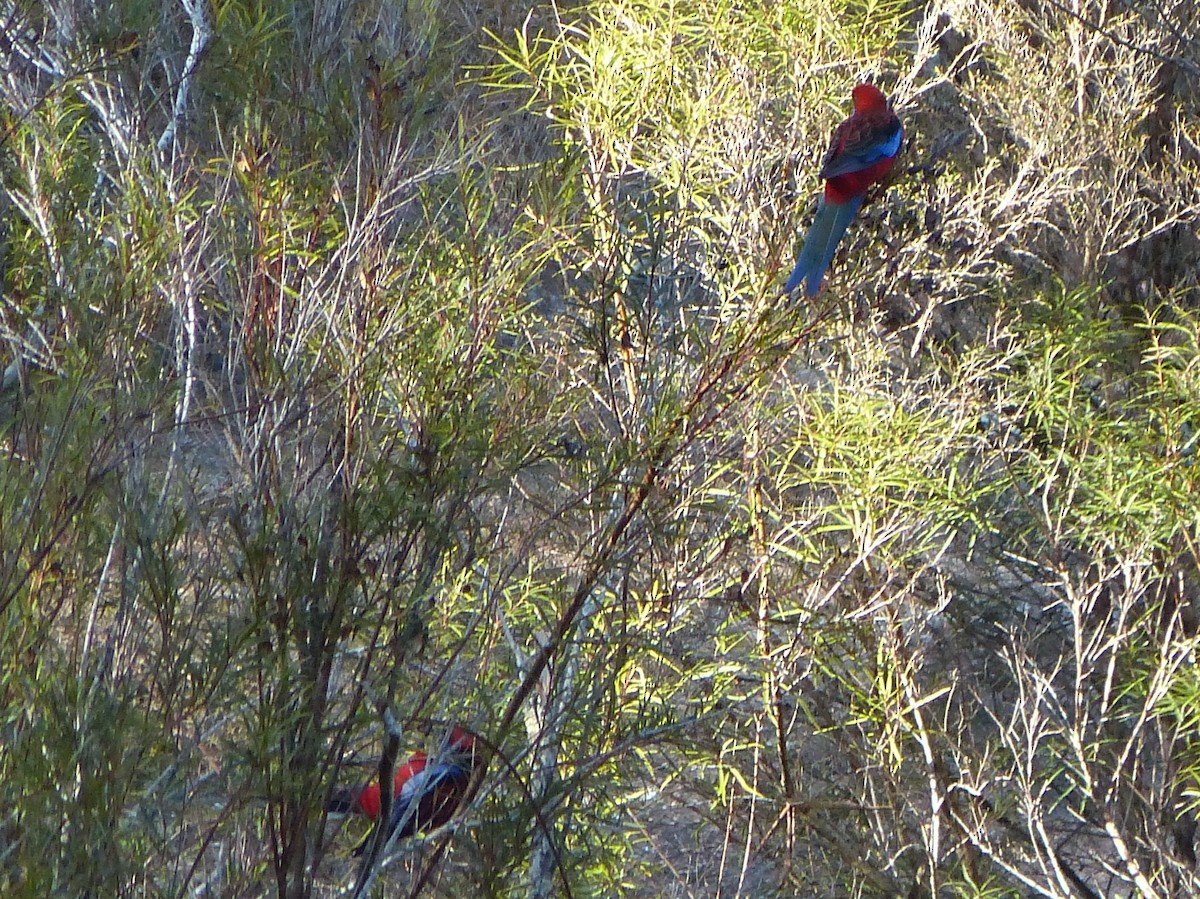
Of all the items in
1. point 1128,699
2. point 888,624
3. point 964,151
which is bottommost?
point 1128,699

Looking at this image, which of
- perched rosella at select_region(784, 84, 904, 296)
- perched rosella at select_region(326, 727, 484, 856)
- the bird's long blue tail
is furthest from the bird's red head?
perched rosella at select_region(326, 727, 484, 856)

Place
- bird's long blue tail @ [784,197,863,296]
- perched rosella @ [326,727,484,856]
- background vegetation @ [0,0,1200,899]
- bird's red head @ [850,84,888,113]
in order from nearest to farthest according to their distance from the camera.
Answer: background vegetation @ [0,0,1200,899] → perched rosella @ [326,727,484,856] → bird's long blue tail @ [784,197,863,296] → bird's red head @ [850,84,888,113]

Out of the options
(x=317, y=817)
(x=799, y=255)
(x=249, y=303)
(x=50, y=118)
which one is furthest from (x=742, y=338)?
(x=50, y=118)

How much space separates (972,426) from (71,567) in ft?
7.37

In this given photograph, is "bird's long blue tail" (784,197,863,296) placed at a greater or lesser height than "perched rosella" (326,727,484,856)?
greater

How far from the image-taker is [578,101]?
99.7 inches

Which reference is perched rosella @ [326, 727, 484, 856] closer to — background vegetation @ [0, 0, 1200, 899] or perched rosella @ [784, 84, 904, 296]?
background vegetation @ [0, 0, 1200, 899]

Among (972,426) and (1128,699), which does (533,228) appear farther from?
(1128,699)

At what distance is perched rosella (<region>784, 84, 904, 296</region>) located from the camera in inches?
86.0

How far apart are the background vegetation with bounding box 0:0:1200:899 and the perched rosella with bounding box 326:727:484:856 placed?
5cm

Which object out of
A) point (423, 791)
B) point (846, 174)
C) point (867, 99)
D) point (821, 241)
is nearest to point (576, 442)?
point (821, 241)

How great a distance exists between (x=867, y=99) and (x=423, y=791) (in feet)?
5.87

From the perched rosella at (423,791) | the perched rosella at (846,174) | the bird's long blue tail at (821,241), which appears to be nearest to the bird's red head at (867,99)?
the perched rosella at (846,174)

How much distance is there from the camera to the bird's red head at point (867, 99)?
2.72 meters
